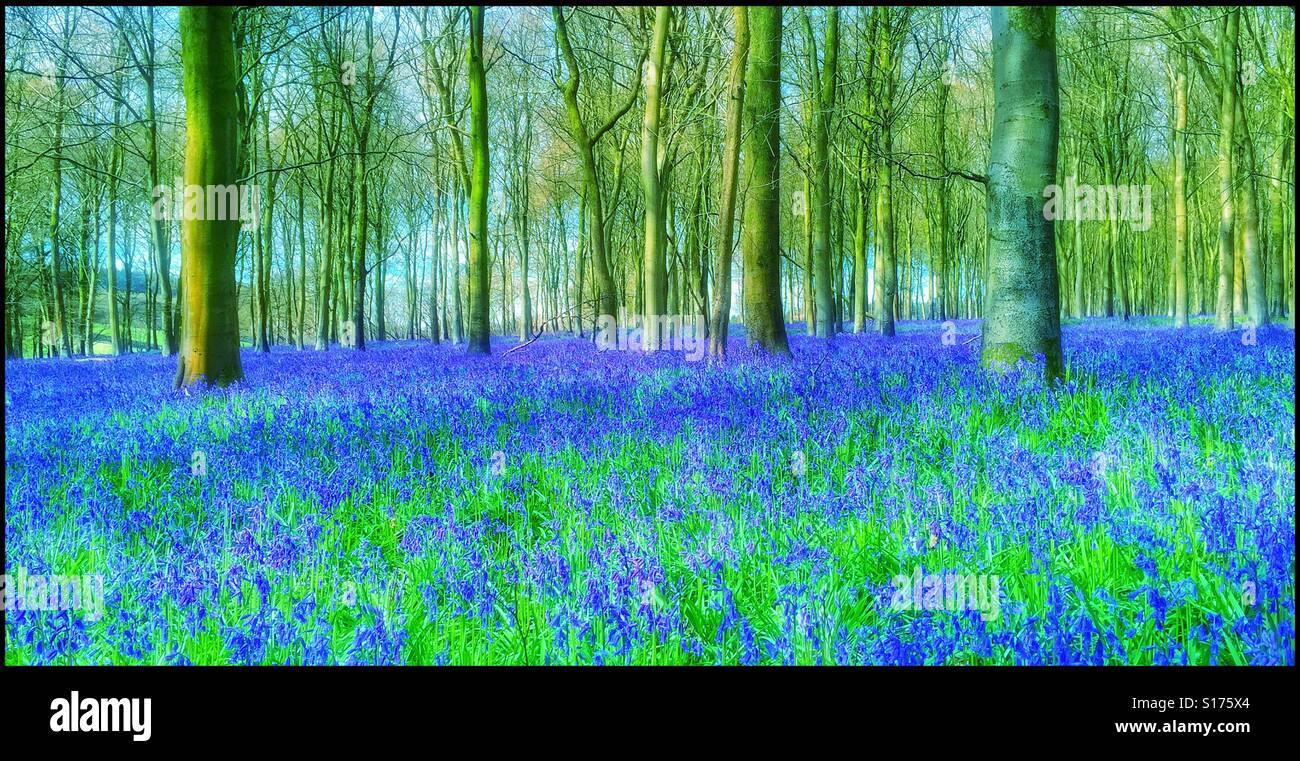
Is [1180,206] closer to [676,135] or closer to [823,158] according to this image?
[823,158]

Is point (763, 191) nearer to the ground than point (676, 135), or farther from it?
nearer to the ground

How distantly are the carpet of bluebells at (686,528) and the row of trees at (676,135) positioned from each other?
100 inches

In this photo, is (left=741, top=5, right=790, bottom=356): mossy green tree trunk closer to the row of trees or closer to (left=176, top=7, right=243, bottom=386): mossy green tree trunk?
the row of trees

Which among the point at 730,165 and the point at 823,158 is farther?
the point at 823,158

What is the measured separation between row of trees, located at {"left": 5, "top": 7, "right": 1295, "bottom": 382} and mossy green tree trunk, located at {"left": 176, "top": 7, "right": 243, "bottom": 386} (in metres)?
0.03

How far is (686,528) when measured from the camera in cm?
311

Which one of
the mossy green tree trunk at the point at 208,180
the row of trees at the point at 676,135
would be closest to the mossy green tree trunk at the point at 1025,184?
the row of trees at the point at 676,135

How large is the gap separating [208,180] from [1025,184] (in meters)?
9.04

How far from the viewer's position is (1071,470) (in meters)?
3.37

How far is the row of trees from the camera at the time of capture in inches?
339

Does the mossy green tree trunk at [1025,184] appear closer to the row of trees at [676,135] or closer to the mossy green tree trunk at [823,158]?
the row of trees at [676,135]

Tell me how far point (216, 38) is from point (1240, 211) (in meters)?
23.2

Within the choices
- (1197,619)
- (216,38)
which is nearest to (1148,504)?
(1197,619)

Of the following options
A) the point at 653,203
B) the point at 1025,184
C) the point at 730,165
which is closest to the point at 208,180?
the point at 730,165
